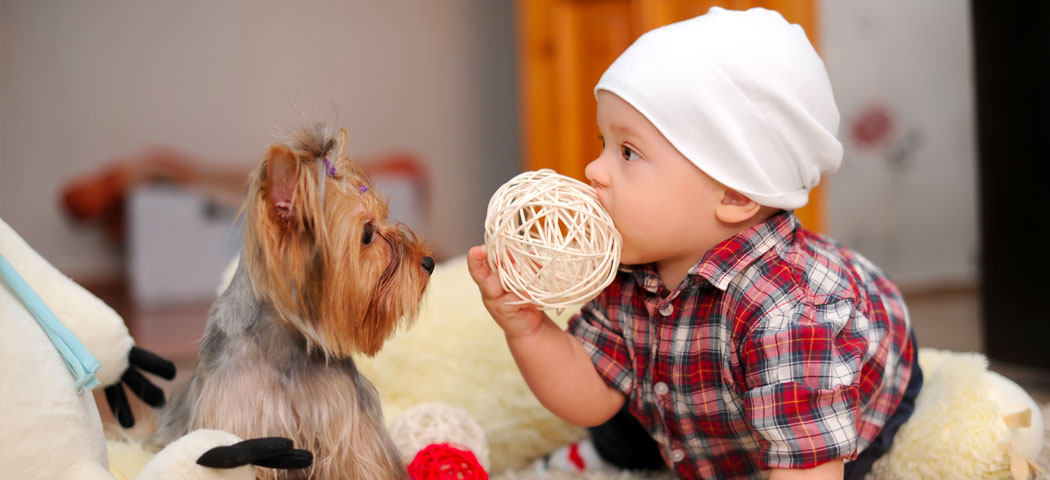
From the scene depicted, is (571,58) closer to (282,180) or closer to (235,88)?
(235,88)

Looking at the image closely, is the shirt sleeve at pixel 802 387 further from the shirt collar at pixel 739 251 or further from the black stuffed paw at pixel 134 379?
the black stuffed paw at pixel 134 379

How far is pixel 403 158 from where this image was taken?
4.29m

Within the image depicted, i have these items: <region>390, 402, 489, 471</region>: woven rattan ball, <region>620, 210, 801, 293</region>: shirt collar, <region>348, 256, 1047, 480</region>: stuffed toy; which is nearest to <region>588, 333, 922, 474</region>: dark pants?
<region>348, 256, 1047, 480</region>: stuffed toy

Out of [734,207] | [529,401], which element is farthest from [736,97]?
[529,401]

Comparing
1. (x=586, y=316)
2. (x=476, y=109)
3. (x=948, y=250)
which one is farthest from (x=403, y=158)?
(x=586, y=316)

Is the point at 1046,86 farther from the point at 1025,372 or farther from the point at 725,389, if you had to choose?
the point at 725,389

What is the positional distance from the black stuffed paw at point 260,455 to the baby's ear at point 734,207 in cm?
56

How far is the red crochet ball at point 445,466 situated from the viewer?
1072 mm

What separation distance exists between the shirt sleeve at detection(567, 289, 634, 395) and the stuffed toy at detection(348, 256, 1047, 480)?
0.18 meters

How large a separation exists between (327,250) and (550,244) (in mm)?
238

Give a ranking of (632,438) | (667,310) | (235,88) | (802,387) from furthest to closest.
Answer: (235,88), (632,438), (667,310), (802,387)

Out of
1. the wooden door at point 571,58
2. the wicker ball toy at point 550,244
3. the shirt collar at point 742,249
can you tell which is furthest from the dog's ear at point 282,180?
the wooden door at point 571,58

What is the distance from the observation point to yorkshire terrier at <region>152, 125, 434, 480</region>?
3.01 ft

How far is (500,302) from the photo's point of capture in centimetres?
108
